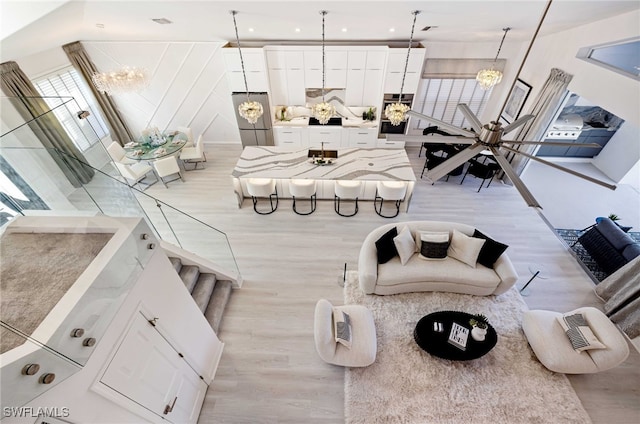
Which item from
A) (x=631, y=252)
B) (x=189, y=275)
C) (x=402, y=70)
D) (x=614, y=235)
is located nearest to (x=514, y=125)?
(x=631, y=252)

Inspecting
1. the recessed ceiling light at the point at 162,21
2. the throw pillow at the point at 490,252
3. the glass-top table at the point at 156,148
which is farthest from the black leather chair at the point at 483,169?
the glass-top table at the point at 156,148

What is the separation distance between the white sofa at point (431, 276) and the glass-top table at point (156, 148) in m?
5.29

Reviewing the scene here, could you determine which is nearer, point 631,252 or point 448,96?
point 631,252

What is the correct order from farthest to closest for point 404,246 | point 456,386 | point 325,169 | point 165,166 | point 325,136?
1. point 325,136
2. point 165,166
3. point 325,169
4. point 404,246
5. point 456,386

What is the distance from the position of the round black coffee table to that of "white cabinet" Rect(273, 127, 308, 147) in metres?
5.49

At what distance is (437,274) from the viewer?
165 inches

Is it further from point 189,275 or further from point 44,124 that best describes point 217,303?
point 44,124

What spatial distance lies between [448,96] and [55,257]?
28.0ft

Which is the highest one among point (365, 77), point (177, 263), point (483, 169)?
point (365, 77)

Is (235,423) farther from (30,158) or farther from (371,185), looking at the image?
(371,185)

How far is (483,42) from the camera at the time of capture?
6582mm

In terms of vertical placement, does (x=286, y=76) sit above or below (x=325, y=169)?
above

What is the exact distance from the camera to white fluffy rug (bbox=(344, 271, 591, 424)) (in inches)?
124

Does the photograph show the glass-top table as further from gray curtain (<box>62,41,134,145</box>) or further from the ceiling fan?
the ceiling fan
